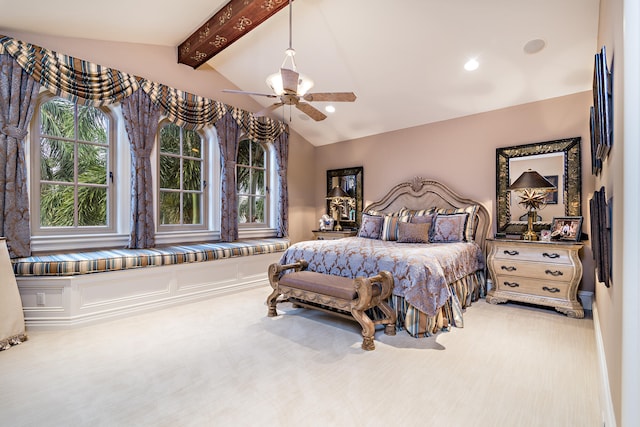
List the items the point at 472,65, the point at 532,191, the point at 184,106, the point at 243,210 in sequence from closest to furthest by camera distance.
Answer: the point at 472,65
the point at 532,191
the point at 184,106
the point at 243,210

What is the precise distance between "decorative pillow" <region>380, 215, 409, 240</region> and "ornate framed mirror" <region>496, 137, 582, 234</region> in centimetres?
128

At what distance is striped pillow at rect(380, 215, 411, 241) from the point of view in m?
4.47

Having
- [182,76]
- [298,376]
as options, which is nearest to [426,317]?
[298,376]

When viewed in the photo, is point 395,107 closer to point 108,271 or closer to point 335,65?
point 335,65

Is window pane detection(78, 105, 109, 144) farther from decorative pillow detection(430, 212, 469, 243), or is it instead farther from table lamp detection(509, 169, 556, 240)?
table lamp detection(509, 169, 556, 240)

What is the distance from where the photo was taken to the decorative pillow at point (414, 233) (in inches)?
162

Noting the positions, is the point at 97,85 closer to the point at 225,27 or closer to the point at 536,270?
the point at 225,27

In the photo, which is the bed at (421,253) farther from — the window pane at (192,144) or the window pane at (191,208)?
the window pane at (192,144)

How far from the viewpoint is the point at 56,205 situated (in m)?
3.49

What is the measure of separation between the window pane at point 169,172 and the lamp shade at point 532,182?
14.4ft

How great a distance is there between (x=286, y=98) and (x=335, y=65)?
1.64 m

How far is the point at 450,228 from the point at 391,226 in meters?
0.80

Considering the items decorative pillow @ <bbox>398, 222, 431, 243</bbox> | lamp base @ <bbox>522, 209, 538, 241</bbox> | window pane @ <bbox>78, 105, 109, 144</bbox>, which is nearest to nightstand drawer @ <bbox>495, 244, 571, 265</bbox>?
lamp base @ <bbox>522, 209, 538, 241</bbox>

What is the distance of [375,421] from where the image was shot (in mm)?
1673
